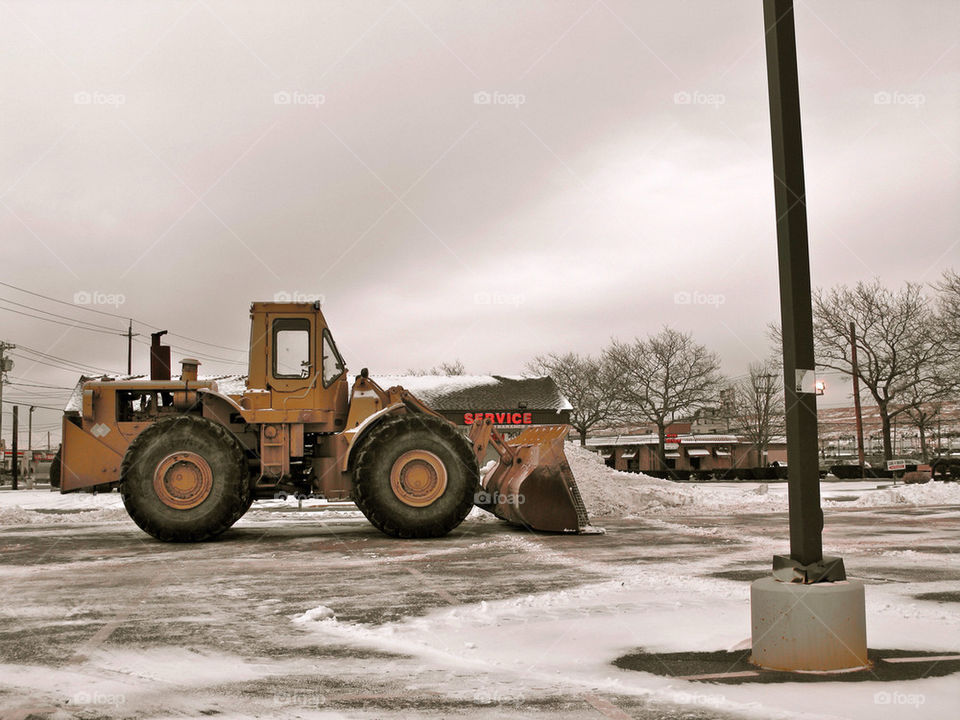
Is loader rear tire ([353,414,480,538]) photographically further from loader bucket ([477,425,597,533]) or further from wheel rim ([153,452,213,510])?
wheel rim ([153,452,213,510])

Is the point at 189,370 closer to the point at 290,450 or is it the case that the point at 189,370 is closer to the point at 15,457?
the point at 290,450

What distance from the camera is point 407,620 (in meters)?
6.64

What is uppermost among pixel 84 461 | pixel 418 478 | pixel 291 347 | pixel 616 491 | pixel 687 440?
pixel 291 347

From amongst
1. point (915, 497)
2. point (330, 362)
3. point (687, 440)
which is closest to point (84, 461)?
point (330, 362)

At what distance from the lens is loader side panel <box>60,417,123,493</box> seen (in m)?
12.7

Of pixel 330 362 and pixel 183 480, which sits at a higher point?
pixel 330 362

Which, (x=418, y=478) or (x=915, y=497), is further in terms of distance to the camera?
(x=915, y=497)

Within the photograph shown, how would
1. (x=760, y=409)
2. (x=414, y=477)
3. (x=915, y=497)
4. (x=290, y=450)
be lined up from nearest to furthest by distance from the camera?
(x=414, y=477)
(x=290, y=450)
(x=915, y=497)
(x=760, y=409)

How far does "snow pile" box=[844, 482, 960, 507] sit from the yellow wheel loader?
913cm

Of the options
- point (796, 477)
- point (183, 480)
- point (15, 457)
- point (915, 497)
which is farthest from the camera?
point (15, 457)

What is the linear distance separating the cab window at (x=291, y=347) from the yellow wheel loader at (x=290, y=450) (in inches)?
0.6

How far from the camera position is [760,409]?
68562mm

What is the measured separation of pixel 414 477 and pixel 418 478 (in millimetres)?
58

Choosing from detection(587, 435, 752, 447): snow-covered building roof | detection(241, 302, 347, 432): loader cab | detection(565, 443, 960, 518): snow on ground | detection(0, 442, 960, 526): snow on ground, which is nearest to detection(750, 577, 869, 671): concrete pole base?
detection(241, 302, 347, 432): loader cab
